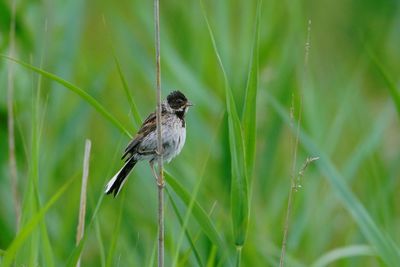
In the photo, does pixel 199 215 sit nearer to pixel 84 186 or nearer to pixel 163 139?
pixel 84 186

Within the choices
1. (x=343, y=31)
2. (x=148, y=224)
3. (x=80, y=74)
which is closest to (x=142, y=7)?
(x=80, y=74)

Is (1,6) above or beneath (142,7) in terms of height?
beneath

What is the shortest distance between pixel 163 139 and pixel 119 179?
12.5 inches

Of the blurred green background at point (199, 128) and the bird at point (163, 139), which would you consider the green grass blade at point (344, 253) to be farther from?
the bird at point (163, 139)

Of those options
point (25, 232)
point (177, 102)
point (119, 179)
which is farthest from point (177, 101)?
point (25, 232)

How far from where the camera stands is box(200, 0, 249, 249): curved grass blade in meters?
2.74

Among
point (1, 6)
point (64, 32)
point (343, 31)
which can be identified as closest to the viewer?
point (1, 6)

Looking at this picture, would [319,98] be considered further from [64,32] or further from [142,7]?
[64,32]

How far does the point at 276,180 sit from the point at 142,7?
4.07 feet

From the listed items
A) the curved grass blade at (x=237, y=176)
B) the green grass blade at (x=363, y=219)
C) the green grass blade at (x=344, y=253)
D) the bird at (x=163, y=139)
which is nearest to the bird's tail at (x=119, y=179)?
the bird at (x=163, y=139)

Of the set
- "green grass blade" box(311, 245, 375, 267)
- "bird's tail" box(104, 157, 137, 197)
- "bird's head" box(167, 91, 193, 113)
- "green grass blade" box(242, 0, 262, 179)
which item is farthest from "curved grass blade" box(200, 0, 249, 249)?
"green grass blade" box(311, 245, 375, 267)

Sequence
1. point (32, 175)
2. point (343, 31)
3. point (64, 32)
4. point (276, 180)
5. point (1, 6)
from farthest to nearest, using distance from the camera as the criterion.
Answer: point (343, 31)
point (276, 180)
point (64, 32)
point (1, 6)
point (32, 175)

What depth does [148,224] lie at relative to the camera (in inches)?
180

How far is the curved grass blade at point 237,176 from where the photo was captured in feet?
8.98
